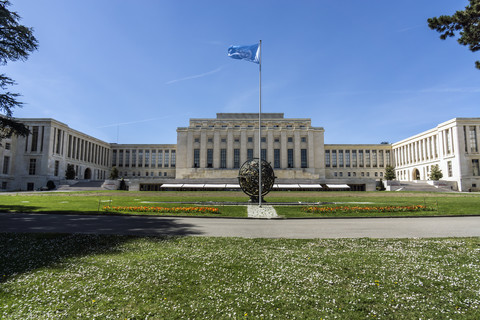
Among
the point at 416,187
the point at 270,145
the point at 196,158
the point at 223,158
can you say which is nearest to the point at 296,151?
the point at 270,145

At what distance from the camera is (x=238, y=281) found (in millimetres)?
6094

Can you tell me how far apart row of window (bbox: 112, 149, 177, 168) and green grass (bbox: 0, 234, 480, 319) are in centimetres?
10279

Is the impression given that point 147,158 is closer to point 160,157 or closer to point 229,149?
point 160,157

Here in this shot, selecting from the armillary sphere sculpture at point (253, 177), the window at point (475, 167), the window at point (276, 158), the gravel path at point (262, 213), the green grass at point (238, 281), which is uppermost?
the window at point (276, 158)

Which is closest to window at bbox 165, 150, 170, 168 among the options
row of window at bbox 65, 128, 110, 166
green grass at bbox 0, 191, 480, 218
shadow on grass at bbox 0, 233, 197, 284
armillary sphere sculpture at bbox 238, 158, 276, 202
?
row of window at bbox 65, 128, 110, 166

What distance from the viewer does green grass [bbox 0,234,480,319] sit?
4.81 metres

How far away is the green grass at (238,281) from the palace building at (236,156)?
51.2m

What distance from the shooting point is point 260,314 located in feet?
15.4

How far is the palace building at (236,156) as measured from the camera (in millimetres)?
72562

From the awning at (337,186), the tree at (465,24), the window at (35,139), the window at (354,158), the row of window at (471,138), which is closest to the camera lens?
the tree at (465,24)

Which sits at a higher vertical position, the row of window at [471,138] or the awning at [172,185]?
the row of window at [471,138]

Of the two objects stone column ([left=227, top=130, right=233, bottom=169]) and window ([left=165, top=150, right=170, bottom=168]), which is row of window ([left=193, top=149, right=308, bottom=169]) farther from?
window ([left=165, top=150, right=170, bottom=168])

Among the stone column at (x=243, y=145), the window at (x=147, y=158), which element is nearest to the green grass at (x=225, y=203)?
the stone column at (x=243, y=145)

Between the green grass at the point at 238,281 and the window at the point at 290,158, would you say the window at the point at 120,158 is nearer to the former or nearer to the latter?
the window at the point at 290,158
